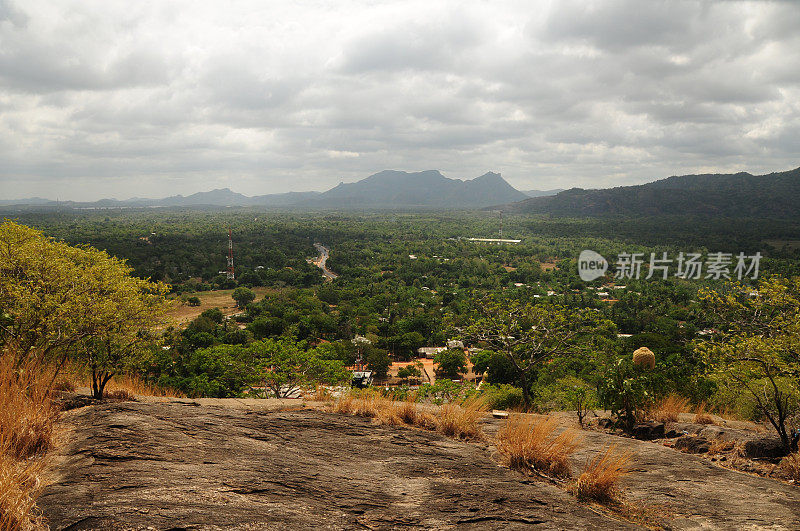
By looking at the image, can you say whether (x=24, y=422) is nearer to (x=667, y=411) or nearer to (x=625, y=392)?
(x=625, y=392)

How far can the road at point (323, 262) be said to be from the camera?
3126 inches

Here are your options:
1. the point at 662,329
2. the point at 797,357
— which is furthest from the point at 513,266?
the point at 797,357

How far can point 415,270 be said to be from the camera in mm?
78312

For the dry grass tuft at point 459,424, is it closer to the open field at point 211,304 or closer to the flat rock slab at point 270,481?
the flat rock slab at point 270,481

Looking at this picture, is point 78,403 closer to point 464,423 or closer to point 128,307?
point 128,307

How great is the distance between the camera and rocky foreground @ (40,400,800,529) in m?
3.38

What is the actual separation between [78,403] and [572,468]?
6.84 m

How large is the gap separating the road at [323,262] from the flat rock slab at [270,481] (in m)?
69.3

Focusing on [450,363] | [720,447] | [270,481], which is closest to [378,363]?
[450,363]

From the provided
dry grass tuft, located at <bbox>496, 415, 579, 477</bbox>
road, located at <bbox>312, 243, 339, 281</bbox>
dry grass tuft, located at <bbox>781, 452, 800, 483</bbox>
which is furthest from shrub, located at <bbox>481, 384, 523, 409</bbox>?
road, located at <bbox>312, 243, 339, 281</bbox>

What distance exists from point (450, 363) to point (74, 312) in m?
27.3

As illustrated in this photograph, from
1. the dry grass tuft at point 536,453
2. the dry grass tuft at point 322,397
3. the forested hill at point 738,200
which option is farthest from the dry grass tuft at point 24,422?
the forested hill at point 738,200

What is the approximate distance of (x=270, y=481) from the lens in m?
4.04

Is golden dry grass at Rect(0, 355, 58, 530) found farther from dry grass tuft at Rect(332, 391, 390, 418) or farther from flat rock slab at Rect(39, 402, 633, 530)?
dry grass tuft at Rect(332, 391, 390, 418)
